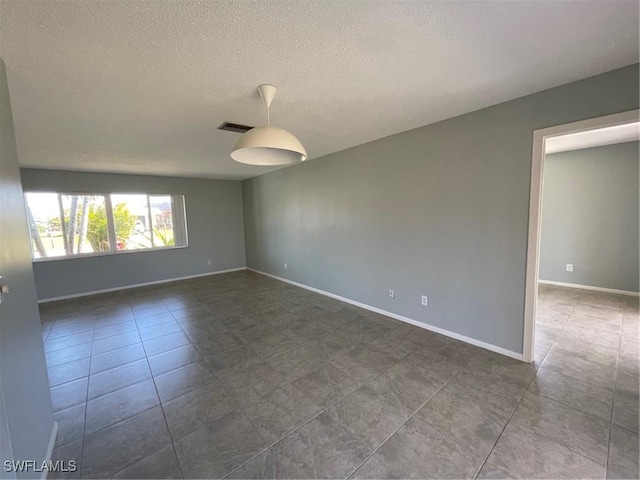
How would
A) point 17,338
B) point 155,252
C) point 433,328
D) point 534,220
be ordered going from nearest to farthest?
1. point 17,338
2. point 534,220
3. point 433,328
4. point 155,252

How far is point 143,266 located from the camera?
5.47 metres

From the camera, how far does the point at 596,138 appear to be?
377cm

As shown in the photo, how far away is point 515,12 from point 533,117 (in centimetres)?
126

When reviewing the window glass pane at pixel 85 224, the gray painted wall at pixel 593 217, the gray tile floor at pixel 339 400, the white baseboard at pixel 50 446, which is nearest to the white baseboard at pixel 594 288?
the gray painted wall at pixel 593 217

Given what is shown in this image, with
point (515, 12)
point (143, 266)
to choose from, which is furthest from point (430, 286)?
point (143, 266)

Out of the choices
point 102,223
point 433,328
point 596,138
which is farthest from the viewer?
point 102,223

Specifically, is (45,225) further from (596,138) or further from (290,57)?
(596,138)

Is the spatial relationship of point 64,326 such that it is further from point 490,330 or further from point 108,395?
point 490,330

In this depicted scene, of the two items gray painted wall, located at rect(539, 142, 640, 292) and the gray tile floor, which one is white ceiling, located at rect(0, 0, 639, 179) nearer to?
the gray tile floor

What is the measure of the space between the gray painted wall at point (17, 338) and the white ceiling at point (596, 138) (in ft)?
16.7

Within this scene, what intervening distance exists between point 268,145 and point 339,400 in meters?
1.94

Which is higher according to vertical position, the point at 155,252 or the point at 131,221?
the point at 131,221

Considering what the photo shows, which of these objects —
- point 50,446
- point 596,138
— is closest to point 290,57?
point 50,446

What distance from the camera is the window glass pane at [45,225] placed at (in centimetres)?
438
